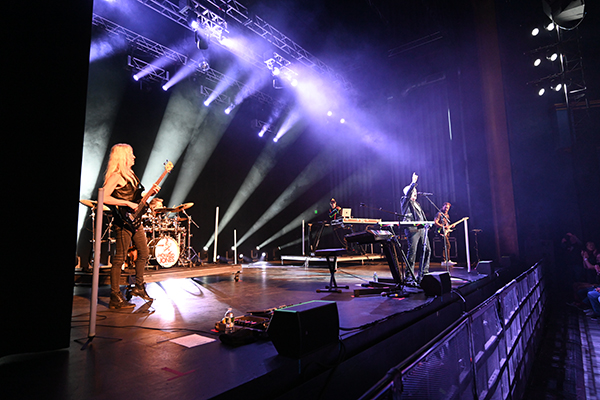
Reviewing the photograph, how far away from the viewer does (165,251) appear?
5863 millimetres

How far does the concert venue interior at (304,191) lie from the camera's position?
1.58 meters

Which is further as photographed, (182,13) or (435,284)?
(182,13)

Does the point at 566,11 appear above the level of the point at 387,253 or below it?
above

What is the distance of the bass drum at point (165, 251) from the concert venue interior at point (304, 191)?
0.07 m

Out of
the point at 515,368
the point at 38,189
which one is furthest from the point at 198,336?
the point at 515,368

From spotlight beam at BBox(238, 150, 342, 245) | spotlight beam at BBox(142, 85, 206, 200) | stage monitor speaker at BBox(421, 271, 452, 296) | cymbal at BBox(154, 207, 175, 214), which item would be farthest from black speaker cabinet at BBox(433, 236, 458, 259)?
spotlight beam at BBox(142, 85, 206, 200)

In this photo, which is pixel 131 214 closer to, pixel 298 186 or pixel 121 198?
pixel 121 198

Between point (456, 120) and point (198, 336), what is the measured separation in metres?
9.94

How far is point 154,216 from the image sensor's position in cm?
643

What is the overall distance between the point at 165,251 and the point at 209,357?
191 inches

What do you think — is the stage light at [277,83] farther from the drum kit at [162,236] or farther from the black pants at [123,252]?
the black pants at [123,252]

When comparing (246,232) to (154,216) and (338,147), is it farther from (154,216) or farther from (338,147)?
(338,147)

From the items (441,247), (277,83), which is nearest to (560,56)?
(441,247)

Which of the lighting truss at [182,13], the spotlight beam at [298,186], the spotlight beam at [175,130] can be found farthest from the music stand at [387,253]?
the spotlight beam at [298,186]
